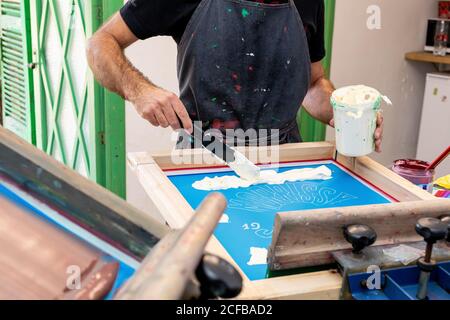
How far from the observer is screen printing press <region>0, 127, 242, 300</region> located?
458 millimetres

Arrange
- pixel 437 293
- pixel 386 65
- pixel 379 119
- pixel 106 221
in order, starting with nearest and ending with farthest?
pixel 106 221 → pixel 437 293 → pixel 379 119 → pixel 386 65

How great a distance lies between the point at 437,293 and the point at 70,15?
8.65 ft

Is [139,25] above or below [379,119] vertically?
above

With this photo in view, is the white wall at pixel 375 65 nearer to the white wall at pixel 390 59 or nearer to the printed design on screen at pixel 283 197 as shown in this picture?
the white wall at pixel 390 59

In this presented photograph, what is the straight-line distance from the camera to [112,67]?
5.16 feet

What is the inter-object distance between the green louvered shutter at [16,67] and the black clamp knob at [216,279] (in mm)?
3258

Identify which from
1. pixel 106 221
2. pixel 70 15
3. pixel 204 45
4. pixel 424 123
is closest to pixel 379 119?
pixel 204 45

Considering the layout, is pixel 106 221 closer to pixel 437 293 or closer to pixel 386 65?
pixel 437 293

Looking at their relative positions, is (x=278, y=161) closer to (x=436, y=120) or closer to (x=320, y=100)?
(x=320, y=100)

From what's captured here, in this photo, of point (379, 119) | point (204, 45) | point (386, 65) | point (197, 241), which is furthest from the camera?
point (386, 65)

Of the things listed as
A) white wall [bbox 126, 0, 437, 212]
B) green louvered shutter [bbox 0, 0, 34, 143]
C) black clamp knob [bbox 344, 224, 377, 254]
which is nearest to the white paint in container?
black clamp knob [bbox 344, 224, 377, 254]

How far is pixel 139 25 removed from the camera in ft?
5.21

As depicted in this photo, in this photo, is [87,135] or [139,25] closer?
[139,25]

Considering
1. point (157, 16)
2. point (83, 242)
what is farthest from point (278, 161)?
point (83, 242)
